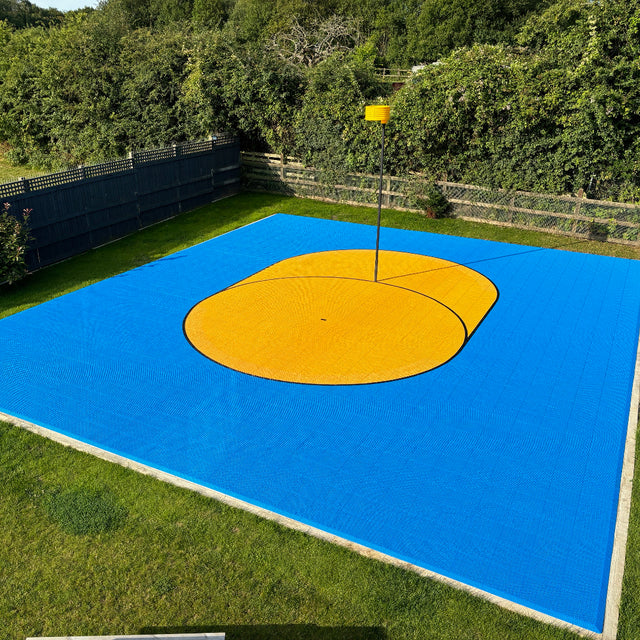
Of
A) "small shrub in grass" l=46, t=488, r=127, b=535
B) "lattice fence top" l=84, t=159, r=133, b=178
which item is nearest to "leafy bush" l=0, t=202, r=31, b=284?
"lattice fence top" l=84, t=159, r=133, b=178

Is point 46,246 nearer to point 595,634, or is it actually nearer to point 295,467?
point 295,467

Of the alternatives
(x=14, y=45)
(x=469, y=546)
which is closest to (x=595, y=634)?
(x=469, y=546)

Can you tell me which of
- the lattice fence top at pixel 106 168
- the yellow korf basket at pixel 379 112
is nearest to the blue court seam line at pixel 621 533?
the yellow korf basket at pixel 379 112

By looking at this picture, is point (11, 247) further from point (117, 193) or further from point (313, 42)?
point (313, 42)

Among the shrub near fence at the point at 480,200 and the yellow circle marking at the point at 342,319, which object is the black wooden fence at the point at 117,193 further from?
the yellow circle marking at the point at 342,319

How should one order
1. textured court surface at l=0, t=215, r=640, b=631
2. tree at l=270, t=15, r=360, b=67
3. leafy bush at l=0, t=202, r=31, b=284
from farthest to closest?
tree at l=270, t=15, r=360, b=67, leafy bush at l=0, t=202, r=31, b=284, textured court surface at l=0, t=215, r=640, b=631

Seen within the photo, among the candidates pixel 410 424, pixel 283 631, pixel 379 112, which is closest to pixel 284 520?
pixel 283 631

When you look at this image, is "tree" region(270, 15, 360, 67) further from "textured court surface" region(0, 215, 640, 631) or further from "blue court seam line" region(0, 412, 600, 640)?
"blue court seam line" region(0, 412, 600, 640)
